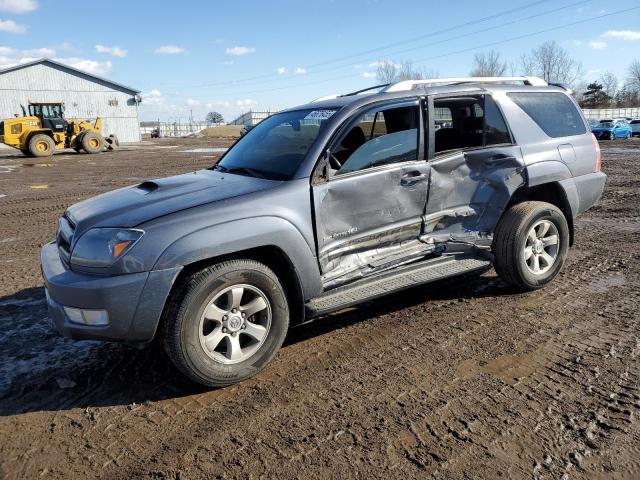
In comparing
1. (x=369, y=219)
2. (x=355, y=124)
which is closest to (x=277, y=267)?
(x=369, y=219)

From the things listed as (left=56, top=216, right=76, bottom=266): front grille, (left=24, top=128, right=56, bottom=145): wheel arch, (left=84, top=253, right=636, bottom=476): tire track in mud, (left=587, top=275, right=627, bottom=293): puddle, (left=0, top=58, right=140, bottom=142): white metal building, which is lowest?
(left=84, top=253, right=636, bottom=476): tire track in mud

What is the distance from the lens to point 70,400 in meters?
3.21

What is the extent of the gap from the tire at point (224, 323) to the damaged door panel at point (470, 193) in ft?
4.93

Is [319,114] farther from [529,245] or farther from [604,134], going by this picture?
[604,134]

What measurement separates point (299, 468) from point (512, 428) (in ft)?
3.80

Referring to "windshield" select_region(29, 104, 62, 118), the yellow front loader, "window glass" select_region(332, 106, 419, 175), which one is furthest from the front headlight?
"windshield" select_region(29, 104, 62, 118)

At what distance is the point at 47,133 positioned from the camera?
2728 centimetres

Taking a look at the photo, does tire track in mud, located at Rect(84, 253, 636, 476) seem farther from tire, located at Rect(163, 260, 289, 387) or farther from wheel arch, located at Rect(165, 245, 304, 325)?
wheel arch, located at Rect(165, 245, 304, 325)

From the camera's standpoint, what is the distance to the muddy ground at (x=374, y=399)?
2.54 meters

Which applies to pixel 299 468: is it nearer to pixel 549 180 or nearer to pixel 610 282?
pixel 549 180

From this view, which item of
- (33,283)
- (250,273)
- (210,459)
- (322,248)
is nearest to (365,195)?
(322,248)

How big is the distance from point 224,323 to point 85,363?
1218 mm

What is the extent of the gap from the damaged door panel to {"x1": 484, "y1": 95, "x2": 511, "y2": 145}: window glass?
0.30 feet

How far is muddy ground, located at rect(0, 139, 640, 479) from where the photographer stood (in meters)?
2.54
